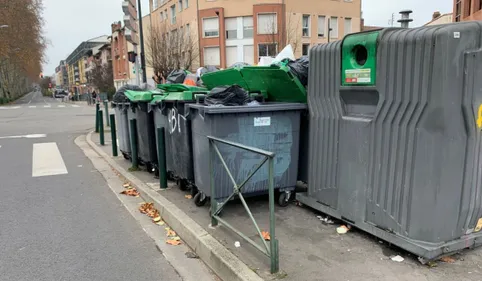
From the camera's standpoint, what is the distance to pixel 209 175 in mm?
4234

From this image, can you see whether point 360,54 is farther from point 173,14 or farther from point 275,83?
point 173,14

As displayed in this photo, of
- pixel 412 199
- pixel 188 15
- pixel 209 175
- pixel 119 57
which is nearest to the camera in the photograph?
pixel 412 199

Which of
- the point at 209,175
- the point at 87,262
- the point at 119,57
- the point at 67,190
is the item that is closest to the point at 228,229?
the point at 209,175

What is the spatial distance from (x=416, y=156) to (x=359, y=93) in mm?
761

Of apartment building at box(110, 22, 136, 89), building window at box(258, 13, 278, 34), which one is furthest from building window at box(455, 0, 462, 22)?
apartment building at box(110, 22, 136, 89)

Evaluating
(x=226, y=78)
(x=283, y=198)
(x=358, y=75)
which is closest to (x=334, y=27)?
(x=226, y=78)

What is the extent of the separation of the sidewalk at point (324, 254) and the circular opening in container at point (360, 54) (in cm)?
160

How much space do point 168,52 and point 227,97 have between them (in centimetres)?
3322

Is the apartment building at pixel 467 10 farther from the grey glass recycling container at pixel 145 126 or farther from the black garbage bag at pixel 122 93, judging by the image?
the grey glass recycling container at pixel 145 126

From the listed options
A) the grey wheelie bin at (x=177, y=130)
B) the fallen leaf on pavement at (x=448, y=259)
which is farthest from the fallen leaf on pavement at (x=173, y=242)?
the fallen leaf on pavement at (x=448, y=259)

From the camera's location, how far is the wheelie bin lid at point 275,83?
4340mm

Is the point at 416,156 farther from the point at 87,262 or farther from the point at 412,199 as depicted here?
the point at 87,262

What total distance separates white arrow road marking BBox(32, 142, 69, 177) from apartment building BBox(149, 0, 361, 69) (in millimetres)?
29663

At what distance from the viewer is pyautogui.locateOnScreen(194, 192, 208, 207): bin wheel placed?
4.61m
